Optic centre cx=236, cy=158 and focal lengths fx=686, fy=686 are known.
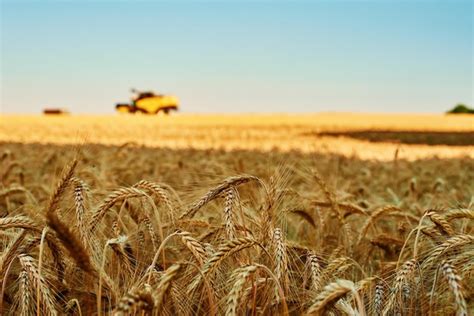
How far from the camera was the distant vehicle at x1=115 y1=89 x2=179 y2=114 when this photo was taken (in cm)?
5350

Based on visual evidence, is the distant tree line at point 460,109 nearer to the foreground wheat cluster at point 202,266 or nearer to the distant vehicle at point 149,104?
the distant vehicle at point 149,104

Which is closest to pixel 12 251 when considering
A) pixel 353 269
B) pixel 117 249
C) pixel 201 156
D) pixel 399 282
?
pixel 117 249

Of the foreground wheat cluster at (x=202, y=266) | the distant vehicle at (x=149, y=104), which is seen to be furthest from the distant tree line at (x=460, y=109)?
the foreground wheat cluster at (x=202, y=266)

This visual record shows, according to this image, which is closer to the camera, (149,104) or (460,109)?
(149,104)

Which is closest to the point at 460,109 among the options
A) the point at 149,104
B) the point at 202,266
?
the point at 149,104

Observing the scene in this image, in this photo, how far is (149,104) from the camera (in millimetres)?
53531

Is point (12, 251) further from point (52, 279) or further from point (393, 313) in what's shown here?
point (393, 313)

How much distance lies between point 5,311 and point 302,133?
2421 centimetres

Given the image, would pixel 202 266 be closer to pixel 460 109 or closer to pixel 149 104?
pixel 149 104

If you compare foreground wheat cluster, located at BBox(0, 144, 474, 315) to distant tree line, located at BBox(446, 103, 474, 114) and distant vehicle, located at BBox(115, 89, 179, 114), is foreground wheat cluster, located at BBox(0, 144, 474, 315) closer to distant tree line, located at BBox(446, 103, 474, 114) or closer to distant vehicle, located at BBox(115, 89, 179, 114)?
distant vehicle, located at BBox(115, 89, 179, 114)

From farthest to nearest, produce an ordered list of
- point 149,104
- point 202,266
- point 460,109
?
point 460,109, point 149,104, point 202,266

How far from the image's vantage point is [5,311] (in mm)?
2561

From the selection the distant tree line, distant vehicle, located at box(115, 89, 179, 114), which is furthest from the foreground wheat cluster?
the distant tree line

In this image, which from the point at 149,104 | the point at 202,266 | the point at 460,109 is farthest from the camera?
the point at 460,109
